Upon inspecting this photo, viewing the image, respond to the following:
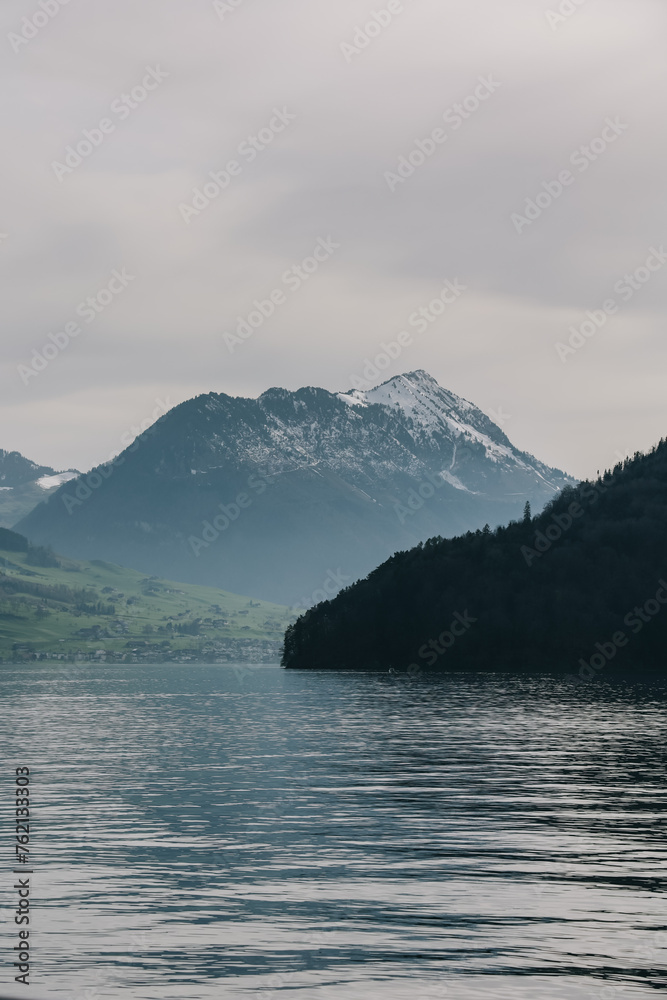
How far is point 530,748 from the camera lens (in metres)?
110

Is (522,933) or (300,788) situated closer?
(522,933)

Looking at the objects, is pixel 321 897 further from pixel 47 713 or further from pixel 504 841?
pixel 47 713

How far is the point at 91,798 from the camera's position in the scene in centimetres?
7750

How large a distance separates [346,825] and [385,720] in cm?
8449

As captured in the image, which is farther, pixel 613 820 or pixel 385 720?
pixel 385 720

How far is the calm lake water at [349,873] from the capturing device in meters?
35.8

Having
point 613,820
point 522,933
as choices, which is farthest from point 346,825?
point 522,933

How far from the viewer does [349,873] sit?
51750 mm

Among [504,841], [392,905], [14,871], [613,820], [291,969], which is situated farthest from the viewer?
[613,820]

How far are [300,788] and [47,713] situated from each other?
370 feet

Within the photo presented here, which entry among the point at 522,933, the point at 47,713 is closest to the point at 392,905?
the point at 522,933

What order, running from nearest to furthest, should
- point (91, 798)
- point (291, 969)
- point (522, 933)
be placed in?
1. point (291, 969)
2. point (522, 933)
3. point (91, 798)

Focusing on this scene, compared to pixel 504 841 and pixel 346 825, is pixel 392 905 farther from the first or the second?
pixel 346 825

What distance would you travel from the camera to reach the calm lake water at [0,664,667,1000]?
3578 centimetres
